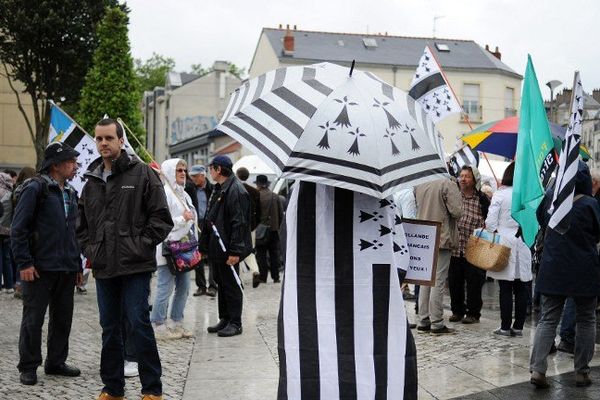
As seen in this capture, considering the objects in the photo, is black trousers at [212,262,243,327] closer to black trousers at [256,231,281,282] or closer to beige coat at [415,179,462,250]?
beige coat at [415,179,462,250]

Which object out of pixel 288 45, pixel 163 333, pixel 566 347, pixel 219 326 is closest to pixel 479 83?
pixel 288 45

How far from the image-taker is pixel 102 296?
6172 mm

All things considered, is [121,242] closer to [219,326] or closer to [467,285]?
[219,326]

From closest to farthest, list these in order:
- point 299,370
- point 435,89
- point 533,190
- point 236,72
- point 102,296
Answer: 1. point 299,370
2. point 102,296
3. point 533,190
4. point 435,89
5. point 236,72

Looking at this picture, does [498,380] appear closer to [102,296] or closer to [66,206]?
[102,296]

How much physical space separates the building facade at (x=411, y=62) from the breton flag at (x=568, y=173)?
38.3m

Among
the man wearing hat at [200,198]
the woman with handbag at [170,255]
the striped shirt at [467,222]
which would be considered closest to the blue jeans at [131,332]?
the woman with handbag at [170,255]

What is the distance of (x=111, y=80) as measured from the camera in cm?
2514

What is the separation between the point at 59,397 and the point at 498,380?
11.6 ft

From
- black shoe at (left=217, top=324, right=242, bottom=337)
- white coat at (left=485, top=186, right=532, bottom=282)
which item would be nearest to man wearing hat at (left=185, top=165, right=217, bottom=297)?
black shoe at (left=217, top=324, right=242, bottom=337)

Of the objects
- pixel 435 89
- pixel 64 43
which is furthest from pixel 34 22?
pixel 435 89

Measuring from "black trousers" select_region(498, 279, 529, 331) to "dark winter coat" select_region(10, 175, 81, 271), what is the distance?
4.74 m

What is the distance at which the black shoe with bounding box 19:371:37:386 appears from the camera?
696cm

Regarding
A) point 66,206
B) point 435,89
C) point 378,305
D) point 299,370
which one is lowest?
point 299,370
